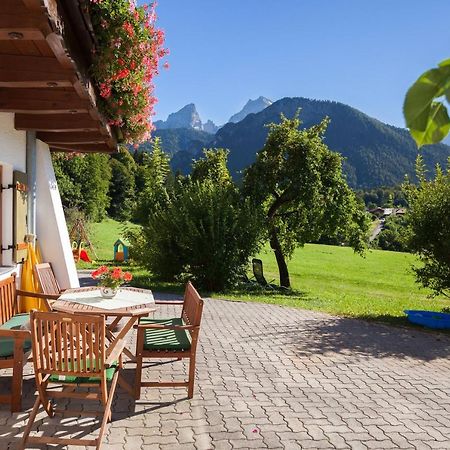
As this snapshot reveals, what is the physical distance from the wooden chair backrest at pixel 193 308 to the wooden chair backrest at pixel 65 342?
1199mm

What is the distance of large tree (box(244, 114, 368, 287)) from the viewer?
1472 centimetres

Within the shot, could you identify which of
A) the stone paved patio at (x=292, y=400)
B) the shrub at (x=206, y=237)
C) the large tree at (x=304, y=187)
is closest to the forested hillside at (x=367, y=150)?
the large tree at (x=304, y=187)

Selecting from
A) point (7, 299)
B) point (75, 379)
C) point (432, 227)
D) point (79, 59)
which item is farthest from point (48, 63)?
point (432, 227)

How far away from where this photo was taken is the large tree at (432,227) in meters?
9.38

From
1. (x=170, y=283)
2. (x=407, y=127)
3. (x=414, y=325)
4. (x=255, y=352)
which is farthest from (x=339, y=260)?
(x=407, y=127)

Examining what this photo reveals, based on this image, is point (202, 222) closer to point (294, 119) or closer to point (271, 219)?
point (271, 219)

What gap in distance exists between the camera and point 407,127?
59 centimetres

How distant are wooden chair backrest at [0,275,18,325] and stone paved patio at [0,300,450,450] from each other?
3.42 ft

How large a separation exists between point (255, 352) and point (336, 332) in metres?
2.29

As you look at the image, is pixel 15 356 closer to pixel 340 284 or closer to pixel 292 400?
pixel 292 400

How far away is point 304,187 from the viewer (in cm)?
1457

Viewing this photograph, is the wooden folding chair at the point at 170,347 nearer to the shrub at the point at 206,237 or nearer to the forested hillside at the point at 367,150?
the shrub at the point at 206,237

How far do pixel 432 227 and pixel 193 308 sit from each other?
640 cm

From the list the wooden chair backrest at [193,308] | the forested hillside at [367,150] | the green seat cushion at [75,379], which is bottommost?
the green seat cushion at [75,379]
